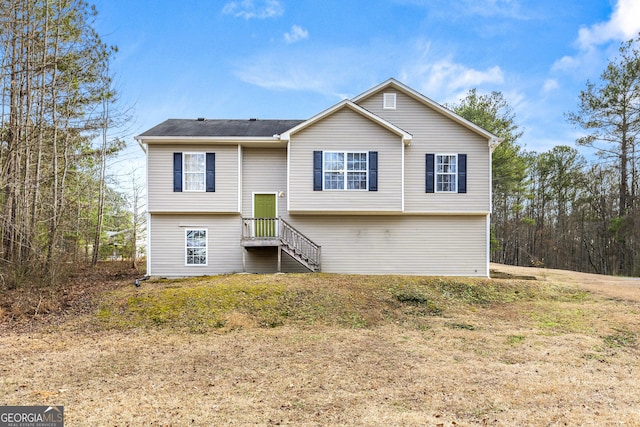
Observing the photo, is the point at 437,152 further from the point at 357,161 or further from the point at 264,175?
the point at 264,175

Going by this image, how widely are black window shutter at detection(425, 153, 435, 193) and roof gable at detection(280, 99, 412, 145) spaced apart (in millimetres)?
1345

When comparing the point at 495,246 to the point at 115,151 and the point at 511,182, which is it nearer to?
the point at 511,182

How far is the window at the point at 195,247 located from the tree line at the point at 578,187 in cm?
2237

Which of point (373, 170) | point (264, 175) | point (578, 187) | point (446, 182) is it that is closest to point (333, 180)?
point (373, 170)

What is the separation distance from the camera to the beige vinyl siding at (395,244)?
14062 mm

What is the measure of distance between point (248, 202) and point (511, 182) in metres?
24.2

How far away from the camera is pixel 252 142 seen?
13.7 m

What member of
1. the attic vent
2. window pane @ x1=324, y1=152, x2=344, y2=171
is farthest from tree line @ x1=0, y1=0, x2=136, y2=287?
the attic vent

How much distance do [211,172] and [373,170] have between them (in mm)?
6251

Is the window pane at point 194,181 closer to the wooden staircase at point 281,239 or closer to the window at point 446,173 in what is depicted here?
the wooden staircase at point 281,239

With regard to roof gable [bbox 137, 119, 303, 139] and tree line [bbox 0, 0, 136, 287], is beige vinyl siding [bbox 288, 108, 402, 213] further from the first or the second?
tree line [bbox 0, 0, 136, 287]

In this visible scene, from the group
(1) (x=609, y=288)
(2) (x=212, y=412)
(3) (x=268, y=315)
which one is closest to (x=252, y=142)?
(3) (x=268, y=315)

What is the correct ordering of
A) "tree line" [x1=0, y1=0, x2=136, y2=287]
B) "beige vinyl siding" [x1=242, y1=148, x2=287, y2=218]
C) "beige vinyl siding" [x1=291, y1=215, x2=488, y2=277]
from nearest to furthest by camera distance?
"tree line" [x1=0, y1=0, x2=136, y2=287] < "beige vinyl siding" [x1=291, y1=215, x2=488, y2=277] < "beige vinyl siding" [x1=242, y1=148, x2=287, y2=218]

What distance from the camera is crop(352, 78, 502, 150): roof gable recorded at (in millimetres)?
13844
